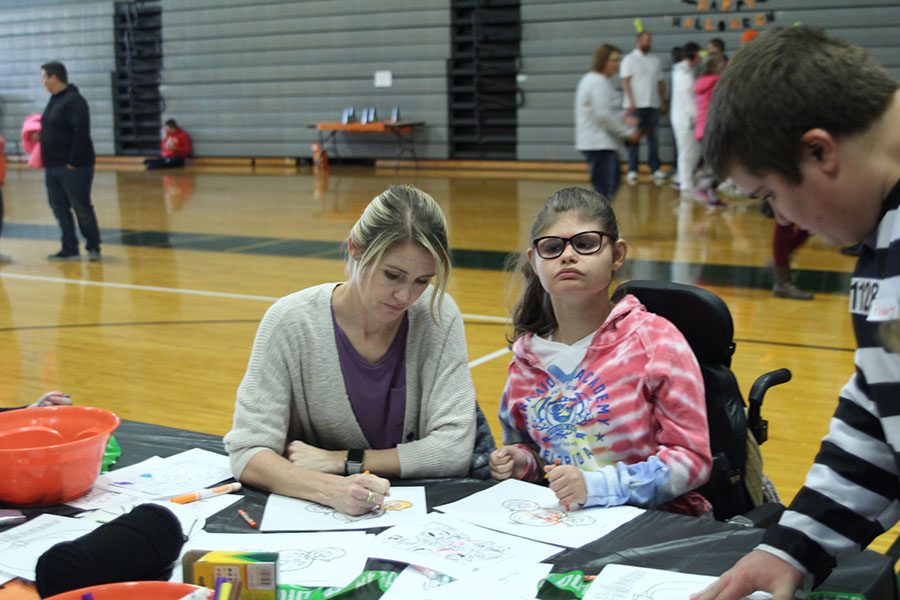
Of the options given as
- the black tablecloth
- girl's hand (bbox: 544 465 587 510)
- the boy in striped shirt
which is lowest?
the black tablecloth

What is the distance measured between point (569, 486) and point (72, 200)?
291 inches

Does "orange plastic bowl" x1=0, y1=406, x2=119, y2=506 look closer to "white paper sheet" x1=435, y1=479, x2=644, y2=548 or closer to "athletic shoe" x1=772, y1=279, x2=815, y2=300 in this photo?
"white paper sheet" x1=435, y1=479, x2=644, y2=548

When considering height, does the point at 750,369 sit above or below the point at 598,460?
below

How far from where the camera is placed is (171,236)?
31.7ft

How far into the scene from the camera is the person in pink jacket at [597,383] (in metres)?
2.19

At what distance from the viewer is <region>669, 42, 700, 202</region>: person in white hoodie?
1130cm

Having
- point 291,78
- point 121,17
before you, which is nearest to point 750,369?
point 291,78

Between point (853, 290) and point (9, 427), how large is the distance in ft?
6.05

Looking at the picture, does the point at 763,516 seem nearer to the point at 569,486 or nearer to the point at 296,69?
the point at 569,486

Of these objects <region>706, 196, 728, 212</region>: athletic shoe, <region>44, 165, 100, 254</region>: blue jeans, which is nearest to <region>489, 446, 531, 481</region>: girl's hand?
<region>44, 165, 100, 254</region>: blue jeans

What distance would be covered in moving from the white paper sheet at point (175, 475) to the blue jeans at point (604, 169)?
→ 7087 millimetres

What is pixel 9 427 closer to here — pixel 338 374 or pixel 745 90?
pixel 338 374

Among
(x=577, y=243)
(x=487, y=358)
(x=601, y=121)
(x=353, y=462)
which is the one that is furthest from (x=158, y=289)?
(x=577, y=243)

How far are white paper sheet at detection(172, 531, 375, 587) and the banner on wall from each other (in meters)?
12.4
